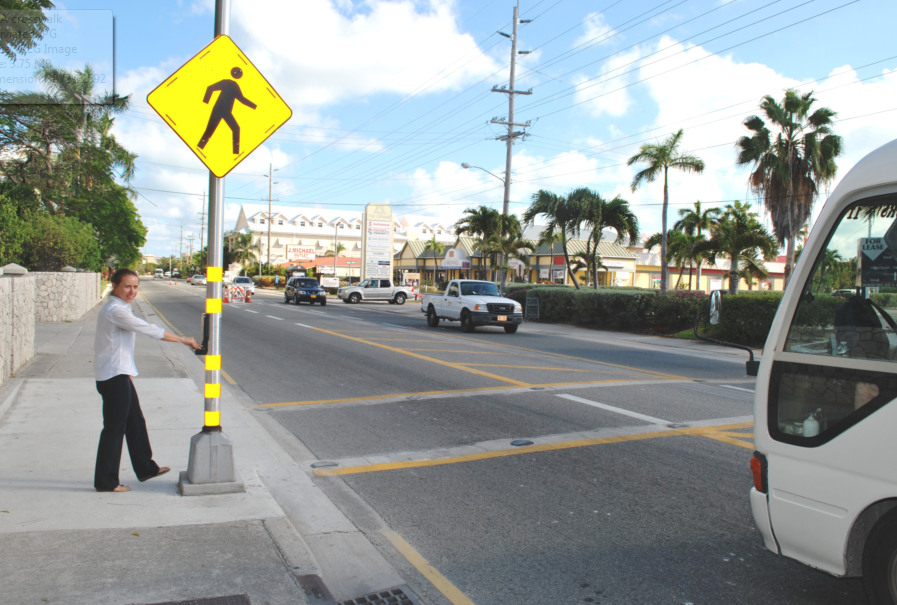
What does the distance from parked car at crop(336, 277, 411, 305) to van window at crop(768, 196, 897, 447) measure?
41.9 meters

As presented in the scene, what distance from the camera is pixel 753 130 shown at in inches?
1132

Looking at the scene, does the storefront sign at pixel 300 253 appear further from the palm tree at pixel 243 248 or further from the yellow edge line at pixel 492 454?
the yellow edge line at pixel 492 454

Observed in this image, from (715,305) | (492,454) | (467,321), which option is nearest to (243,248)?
(467,321)

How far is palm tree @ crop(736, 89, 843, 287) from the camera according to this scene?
2767cm

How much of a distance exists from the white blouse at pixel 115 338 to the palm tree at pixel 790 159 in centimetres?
2792

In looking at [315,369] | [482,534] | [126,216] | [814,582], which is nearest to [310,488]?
[482,534]

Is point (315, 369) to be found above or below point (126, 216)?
below

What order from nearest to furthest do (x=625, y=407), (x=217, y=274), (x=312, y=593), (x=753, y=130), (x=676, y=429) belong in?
(x=312, y=593) < (x=217, y=274) < (x=676, y=429) < (x=625, y=407) < (x=753, y=130)

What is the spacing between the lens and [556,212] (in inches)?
1305

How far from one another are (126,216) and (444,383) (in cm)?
3517

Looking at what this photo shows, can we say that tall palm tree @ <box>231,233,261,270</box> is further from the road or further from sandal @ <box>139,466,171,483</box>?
sandal @ <box>139,466,171,483</box>

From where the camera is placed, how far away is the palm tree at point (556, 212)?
32.8 m

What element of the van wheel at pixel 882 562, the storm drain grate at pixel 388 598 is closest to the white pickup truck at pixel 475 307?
the storm drain grate at pixel 388 598

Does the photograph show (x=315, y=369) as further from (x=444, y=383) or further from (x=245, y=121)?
(x=245, y=121)
